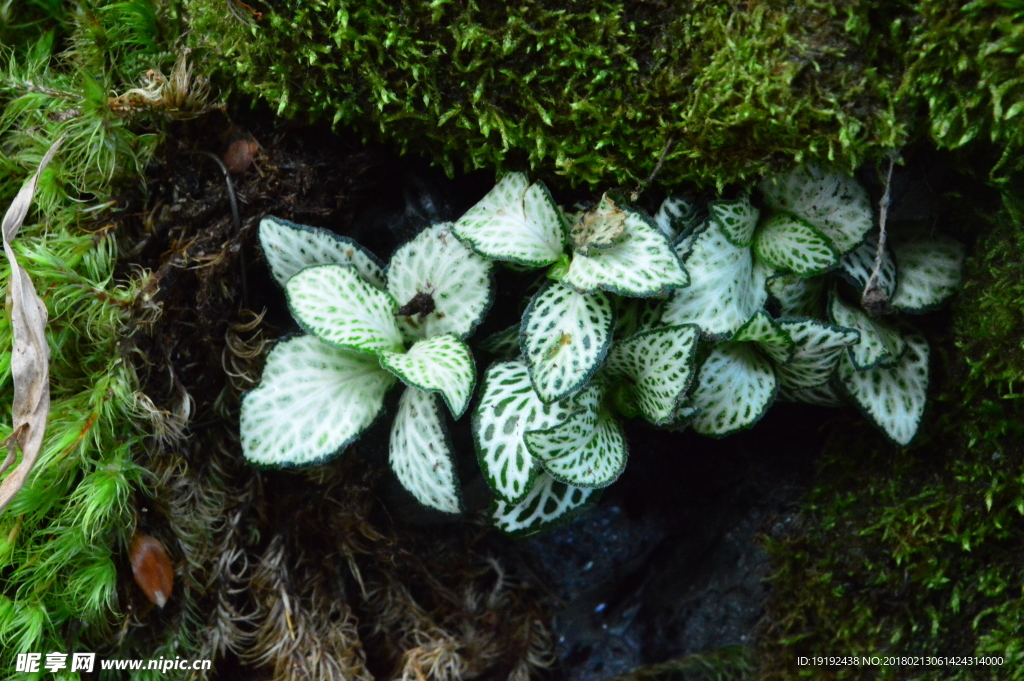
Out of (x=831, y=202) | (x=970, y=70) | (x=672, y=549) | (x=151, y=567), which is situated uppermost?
(x=970, y=70)

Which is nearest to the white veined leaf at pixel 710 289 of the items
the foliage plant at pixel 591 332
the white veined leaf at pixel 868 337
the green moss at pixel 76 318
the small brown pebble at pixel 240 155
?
the foliage plant at pixel 591 332

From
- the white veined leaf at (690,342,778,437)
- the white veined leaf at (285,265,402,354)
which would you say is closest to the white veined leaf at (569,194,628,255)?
the white veined leaf at (690,342,778,437)

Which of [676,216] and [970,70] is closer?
[970,70]

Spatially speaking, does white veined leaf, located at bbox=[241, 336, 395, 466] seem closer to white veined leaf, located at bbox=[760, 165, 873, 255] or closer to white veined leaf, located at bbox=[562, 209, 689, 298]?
white veined leaf, located at bbox=[562, 209, 689, 298]

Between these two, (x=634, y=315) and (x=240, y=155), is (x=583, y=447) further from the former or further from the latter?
(x=240, y=155)

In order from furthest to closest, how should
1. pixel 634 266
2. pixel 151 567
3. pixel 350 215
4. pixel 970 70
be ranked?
pixel 350 215 → pixel 151 567 → pixel 634 266 → pixel 970 70

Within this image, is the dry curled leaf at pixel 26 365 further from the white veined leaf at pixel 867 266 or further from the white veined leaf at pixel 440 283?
the white veined leaf at pixel 867 266

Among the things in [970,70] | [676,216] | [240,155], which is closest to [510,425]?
[676,216]
